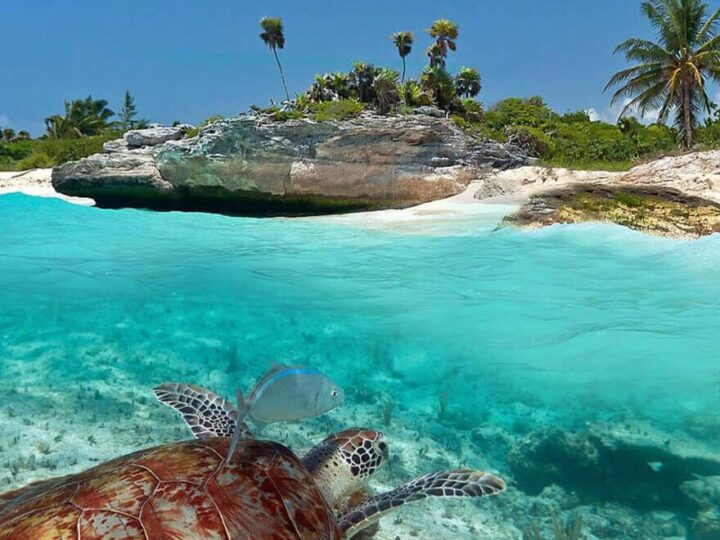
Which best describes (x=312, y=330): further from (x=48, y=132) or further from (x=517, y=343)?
(x=48, y=132)

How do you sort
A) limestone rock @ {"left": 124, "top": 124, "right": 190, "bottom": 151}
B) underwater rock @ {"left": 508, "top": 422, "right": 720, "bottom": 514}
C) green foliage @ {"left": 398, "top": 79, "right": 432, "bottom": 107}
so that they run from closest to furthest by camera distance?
underwater rock @ {"left": 508, "top": 422, "right": 720, "bottom": 514}
limestone rock @ {"left": 124, "top": 124, "right": 190, "bottom": 151}
green foliage @ {"left": 398, "top": 79, "right": 432, "bottom": 107}

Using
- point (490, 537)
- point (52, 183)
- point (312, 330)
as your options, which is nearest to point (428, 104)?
point (52, 183)

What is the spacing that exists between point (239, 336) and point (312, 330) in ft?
2.40

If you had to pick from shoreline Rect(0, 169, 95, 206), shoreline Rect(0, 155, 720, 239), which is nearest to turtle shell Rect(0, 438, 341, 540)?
shoreline Rect(0, 155, 720, 239)

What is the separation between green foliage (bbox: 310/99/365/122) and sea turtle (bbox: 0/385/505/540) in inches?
595

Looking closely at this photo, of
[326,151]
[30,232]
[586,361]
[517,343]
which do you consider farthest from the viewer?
[326,151]

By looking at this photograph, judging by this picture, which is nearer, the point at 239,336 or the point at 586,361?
the point at 586,361

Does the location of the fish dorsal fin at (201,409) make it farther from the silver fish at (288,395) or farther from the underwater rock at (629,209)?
the underwater rock at (629,209)

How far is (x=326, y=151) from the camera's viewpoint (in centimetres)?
1631

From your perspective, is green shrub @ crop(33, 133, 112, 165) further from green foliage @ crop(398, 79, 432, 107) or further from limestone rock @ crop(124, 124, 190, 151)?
green foliage @ crop(398, 79, 432, 107)

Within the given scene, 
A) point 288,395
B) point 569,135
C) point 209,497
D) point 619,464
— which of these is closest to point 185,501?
point 209,497

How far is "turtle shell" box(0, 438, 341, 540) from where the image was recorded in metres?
1.56

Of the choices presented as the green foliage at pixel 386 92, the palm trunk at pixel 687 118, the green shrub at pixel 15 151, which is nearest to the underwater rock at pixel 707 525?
the green foliage at pixel 386 92

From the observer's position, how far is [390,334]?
5566 millimetres
